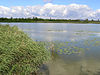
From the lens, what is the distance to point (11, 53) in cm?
713

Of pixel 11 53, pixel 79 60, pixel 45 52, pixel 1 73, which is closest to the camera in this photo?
pixel 1 73

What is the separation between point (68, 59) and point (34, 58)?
214 inches

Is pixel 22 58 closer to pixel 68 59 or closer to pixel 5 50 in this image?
pixel 5 50

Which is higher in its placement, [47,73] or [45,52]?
[45,52]

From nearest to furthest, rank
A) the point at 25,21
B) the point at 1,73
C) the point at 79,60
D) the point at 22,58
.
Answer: the point at 1,73 < the point at 22,58 < the point at 79,60 < the point at 25,21

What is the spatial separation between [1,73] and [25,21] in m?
151

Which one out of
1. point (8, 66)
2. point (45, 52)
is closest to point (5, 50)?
point (8, 66)

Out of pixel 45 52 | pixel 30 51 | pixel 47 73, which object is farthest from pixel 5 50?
pixel 47 73

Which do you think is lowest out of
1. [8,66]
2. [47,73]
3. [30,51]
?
[47,73]

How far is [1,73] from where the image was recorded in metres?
6.67

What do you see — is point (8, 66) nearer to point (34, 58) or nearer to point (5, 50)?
point (5, 50)

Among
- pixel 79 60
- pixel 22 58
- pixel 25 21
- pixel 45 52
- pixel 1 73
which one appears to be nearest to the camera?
pixel 1 73

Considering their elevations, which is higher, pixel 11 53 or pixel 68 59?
pixel 11 53

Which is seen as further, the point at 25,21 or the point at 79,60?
the point at 25,21
